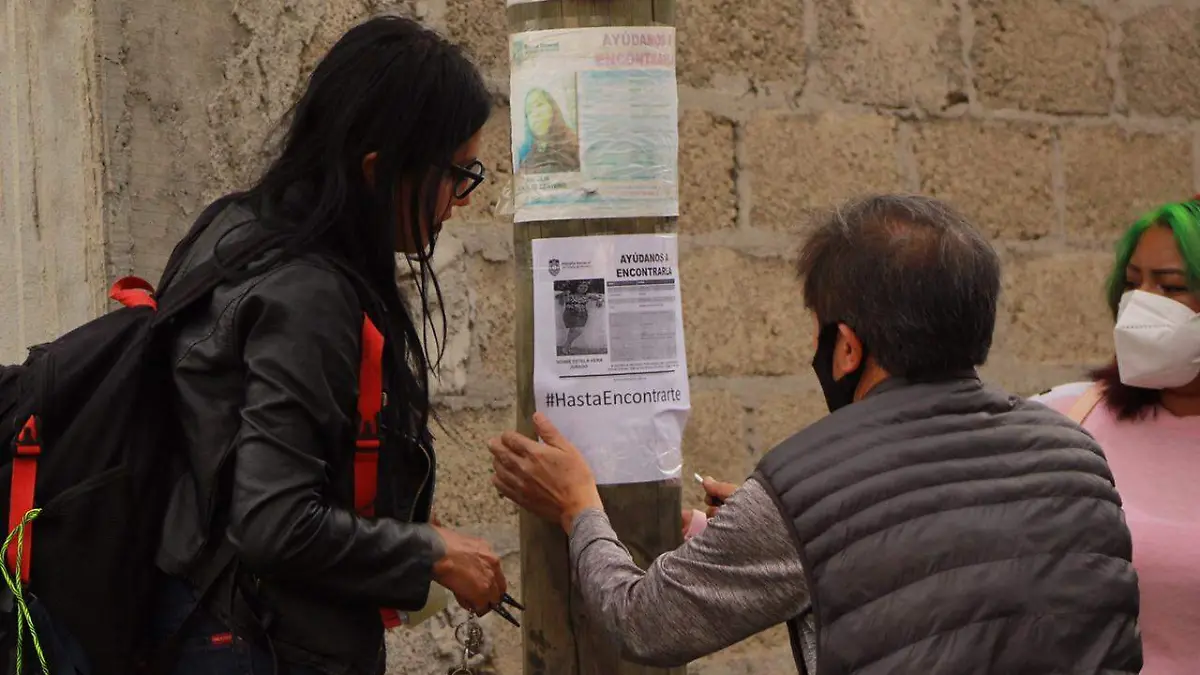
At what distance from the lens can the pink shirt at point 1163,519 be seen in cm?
321

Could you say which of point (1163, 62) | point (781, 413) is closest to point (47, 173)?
point (781, 413)

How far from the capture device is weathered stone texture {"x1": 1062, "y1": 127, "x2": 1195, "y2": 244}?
16.9 feet

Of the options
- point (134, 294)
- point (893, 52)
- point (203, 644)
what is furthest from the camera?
point (893, 52)

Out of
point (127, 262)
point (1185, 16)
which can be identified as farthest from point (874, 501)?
point (1185, 16)

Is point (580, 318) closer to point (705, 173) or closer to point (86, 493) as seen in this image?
point (86, 493)

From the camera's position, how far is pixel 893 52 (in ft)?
15.9

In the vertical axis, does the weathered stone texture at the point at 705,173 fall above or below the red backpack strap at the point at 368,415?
above

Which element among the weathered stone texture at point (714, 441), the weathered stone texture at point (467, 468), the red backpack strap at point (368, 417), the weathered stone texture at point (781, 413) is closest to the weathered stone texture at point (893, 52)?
the weathered stone texture at point (781, 413)

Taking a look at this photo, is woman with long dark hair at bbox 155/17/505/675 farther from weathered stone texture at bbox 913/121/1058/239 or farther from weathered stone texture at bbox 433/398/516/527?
weathered stone texture at bbox 913/121/1058/239

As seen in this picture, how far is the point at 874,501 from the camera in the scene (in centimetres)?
228

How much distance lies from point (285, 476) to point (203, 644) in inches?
12.4

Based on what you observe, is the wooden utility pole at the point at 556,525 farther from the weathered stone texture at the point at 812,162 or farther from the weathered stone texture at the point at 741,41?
the weathered stone texture at the point at 812,162

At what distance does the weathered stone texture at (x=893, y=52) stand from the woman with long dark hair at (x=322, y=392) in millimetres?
2241

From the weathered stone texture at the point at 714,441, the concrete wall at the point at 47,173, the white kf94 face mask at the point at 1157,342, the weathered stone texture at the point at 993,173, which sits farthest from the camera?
the weathered stone texture at the point at 993,173
